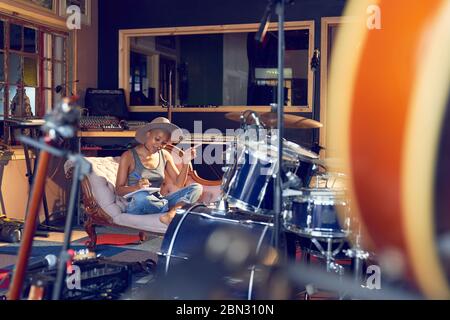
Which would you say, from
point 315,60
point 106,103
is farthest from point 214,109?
point 315,60

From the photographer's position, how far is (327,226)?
3104 mm

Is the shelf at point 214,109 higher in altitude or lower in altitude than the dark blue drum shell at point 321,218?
higher

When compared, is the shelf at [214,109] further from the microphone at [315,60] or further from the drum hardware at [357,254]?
the drum hardware at [357,254]

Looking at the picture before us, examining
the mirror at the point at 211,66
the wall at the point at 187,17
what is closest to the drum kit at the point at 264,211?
the wall at the point at 187,17

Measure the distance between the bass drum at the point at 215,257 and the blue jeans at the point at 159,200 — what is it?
98 centimetres

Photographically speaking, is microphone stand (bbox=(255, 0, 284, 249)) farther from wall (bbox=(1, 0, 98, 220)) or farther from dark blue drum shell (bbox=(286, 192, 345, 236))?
wall (bbox=(1, 0, 98, 220))

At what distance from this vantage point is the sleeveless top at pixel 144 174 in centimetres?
479

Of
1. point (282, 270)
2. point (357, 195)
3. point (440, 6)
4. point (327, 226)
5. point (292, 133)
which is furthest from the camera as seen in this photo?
Answer: point (292, 133)

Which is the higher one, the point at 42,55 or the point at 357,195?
the point at 42,55

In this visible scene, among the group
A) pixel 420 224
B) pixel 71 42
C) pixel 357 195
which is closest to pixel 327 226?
pixel 357 195

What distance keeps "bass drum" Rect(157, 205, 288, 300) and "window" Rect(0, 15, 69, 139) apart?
3123mm

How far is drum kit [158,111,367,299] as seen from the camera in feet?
10.2

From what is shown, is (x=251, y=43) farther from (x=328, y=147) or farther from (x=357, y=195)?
(x=357, y=195)
